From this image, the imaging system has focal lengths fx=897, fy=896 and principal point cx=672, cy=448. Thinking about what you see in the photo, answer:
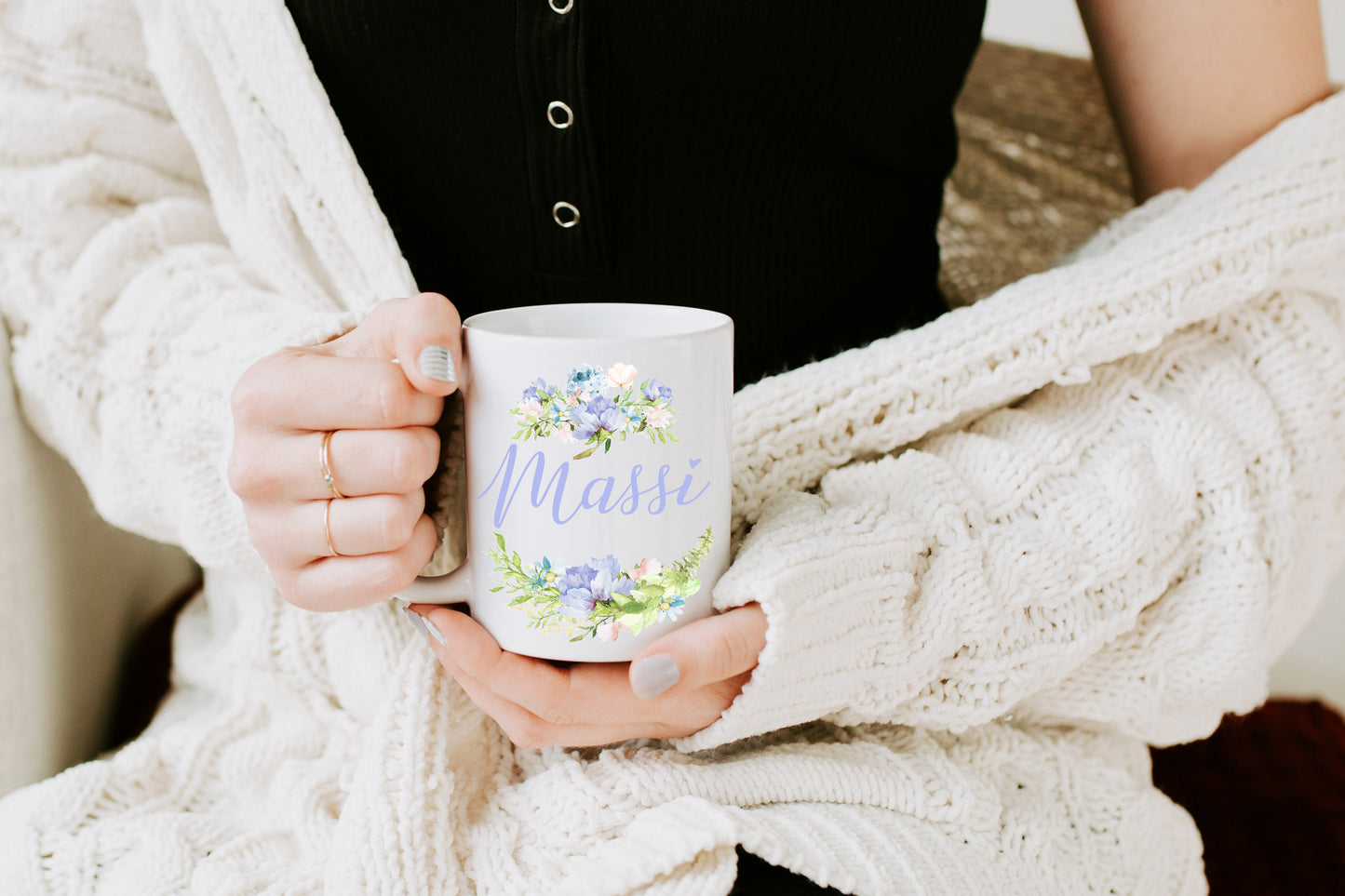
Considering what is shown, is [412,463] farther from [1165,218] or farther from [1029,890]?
[1165,218]

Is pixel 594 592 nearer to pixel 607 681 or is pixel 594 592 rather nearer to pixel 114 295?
pixel 607 681

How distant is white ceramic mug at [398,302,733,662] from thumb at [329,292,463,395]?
0.01m

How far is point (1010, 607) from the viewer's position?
1.81ft

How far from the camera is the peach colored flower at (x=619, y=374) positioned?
41 centimetres

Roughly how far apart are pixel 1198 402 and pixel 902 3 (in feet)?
1.16

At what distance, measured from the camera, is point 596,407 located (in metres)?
0.41

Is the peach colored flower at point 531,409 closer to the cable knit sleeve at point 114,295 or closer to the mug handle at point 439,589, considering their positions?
the mug handle at point 439,589

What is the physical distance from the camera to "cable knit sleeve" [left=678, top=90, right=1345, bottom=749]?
0.54 m

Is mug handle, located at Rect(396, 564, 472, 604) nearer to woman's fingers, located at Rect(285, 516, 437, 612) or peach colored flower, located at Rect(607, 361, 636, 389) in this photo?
woman's fingers, located at Rect(285, 516, 437, 612)

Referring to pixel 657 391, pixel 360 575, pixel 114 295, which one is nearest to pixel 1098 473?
pixel 657 391

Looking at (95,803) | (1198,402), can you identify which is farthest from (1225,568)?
(95,803)

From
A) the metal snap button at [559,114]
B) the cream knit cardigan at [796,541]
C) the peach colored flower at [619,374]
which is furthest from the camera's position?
the metal snap button at [559,114]

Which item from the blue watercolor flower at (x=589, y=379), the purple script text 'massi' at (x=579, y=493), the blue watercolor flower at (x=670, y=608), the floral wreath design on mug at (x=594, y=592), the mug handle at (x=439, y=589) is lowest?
the mug handle at (x=439, y=589)

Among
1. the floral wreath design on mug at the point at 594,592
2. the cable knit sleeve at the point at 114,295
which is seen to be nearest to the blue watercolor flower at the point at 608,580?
the floral wreath design on mug at the point at 594,592
